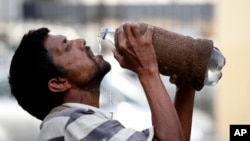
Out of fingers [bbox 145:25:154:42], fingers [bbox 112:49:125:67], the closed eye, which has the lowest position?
fingers [bbox 112:49:125:67]

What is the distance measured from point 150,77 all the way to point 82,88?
0.24 meters

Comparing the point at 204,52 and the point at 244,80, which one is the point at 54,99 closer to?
the point at 204,52

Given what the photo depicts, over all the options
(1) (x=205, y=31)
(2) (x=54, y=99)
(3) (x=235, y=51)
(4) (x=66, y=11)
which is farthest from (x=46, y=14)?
(2) (x=54, y=99)

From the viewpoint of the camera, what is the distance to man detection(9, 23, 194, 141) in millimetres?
2141

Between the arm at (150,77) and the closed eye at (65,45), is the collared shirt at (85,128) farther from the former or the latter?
the closed eye at (65,45)

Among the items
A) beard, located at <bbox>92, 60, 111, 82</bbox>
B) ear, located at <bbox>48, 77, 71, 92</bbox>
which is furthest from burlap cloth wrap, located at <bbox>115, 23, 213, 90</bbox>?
ear, located at <bbox>48, 77, 71, 92</bbox>

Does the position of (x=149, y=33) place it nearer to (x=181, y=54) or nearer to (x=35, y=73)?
(x=181, y=54)

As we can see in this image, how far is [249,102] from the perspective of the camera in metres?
7.51

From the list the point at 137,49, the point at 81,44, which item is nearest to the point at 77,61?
the point at 81,44

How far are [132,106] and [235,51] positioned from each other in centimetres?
→ 139

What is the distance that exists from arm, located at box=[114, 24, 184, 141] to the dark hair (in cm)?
23

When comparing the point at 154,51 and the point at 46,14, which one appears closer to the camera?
the point at 154,51

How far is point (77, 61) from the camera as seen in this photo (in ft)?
7.55

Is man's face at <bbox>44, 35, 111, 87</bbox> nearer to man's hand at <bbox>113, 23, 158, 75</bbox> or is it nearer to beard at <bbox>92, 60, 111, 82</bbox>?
beard at <bbox>92, 60, 111, 82</bbox>
